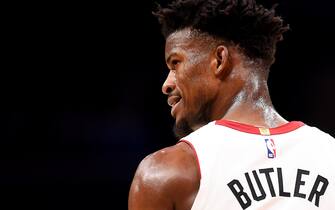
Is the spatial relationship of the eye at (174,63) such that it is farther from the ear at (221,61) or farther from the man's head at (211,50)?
the ear at (221,61)

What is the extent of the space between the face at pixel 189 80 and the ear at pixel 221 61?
2 centimetres

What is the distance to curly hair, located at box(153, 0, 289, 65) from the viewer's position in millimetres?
1559

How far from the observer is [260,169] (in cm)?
137

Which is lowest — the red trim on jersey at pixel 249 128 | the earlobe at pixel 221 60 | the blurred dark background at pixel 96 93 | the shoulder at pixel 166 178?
the blurred dark background at pixel 96 93

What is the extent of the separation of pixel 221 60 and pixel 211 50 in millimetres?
38

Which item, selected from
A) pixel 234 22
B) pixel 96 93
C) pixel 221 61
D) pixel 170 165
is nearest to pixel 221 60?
pixel 221 61

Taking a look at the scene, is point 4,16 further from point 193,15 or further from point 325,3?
point 193,15

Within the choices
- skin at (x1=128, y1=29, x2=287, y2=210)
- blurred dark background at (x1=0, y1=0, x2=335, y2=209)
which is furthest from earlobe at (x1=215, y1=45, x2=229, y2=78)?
blurred dark background at (x1=0, y1=0, x2=335, y2=209)

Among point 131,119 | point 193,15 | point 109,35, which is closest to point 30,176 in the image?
point 131,119

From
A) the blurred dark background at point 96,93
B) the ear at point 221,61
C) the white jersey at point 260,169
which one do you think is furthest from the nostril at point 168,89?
the blurred dark background at point 96,93

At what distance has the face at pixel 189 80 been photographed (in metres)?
1.55

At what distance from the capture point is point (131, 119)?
4621 millimetres

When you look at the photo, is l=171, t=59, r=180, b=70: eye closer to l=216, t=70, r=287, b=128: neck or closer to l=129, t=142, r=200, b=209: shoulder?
l=216, t=70, r=287, b=128: neck

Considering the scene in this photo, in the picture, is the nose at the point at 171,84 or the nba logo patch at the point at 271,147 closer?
the nba logo patch at the point at 271,147
